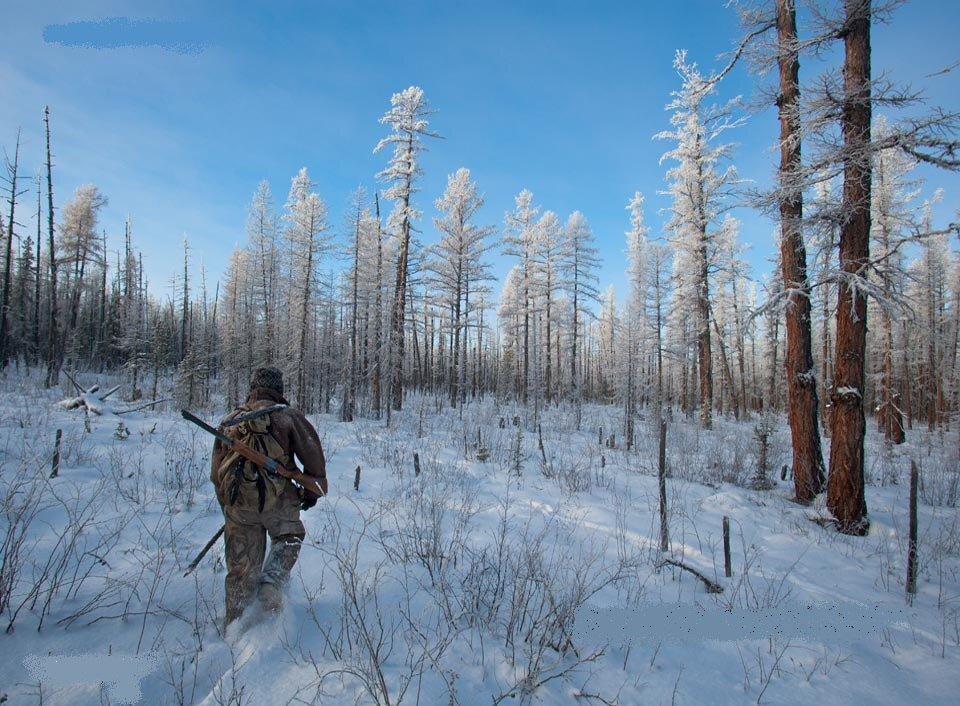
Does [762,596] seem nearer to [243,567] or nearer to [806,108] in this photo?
[243,567]

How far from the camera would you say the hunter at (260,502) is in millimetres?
2770

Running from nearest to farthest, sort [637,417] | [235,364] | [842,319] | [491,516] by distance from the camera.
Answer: [491,516] → [842,319] → [235,364] → [637,417]

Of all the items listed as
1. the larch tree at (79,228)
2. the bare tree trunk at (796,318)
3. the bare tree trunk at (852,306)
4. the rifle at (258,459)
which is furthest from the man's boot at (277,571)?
the larch tree at (79,228)

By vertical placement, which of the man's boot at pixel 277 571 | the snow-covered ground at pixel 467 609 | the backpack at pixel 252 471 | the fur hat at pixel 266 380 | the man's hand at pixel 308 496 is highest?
the fur hat at pixel 266 380

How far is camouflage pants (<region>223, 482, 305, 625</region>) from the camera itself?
2758 millimetres

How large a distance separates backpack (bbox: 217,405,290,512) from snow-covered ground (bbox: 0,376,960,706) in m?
0.64

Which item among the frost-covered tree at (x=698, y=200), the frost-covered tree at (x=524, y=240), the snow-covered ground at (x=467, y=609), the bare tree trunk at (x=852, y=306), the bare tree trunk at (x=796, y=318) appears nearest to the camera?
the snow-covered ground at (x=467, y=609)

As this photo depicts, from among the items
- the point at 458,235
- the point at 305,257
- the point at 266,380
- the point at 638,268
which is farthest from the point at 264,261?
the point at 266,380

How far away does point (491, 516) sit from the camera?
5.38 metres

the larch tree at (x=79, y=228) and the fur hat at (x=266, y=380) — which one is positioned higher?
the larch tree at (x=79, y=228)

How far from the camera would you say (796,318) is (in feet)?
22.9

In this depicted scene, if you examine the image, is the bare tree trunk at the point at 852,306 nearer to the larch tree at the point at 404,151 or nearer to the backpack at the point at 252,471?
the backpack at the point at 252,471

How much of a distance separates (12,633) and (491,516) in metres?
4.16

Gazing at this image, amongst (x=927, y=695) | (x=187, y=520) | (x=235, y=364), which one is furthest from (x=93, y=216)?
(x=927, y=695)
